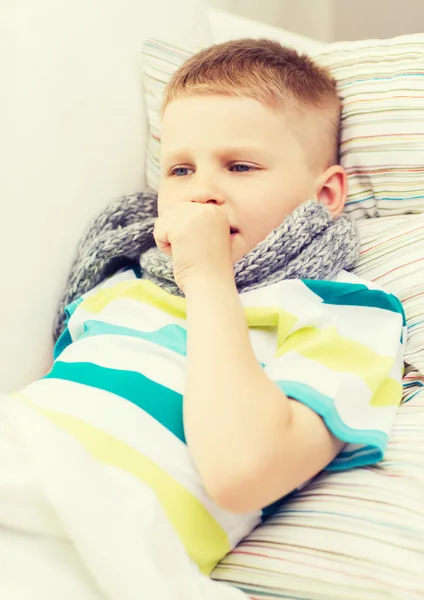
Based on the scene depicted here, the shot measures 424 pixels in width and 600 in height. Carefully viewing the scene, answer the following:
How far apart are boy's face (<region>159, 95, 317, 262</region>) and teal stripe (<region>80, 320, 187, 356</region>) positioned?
0.41 feet

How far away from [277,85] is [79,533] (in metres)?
0.62

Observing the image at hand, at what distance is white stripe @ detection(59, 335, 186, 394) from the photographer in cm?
72

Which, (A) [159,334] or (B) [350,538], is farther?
(A) [159,334]

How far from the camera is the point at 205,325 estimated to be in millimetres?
654

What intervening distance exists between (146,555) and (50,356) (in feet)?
1.46

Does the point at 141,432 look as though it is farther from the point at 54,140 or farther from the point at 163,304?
the point at 54,140

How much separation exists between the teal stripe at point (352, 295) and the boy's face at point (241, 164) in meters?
0.11

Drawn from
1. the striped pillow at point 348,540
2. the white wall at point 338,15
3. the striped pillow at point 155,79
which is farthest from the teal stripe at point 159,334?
the white wall at point 338,15

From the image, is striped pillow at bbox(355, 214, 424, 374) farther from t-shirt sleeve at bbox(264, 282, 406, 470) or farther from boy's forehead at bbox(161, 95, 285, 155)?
boy's forehead at bbox(161, 95, 285, 155)

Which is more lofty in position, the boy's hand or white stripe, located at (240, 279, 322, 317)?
the boy's hand

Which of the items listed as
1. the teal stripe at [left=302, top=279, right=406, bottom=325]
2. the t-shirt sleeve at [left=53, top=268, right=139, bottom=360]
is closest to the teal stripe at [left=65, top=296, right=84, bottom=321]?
the t-shirt sleeve at [left=53, top=268, right=139, bottom=360]

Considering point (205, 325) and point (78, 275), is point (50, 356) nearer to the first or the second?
point (78, 275)

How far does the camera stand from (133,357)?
745mm

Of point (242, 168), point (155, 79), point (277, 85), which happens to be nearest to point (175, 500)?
point (242, 168)
